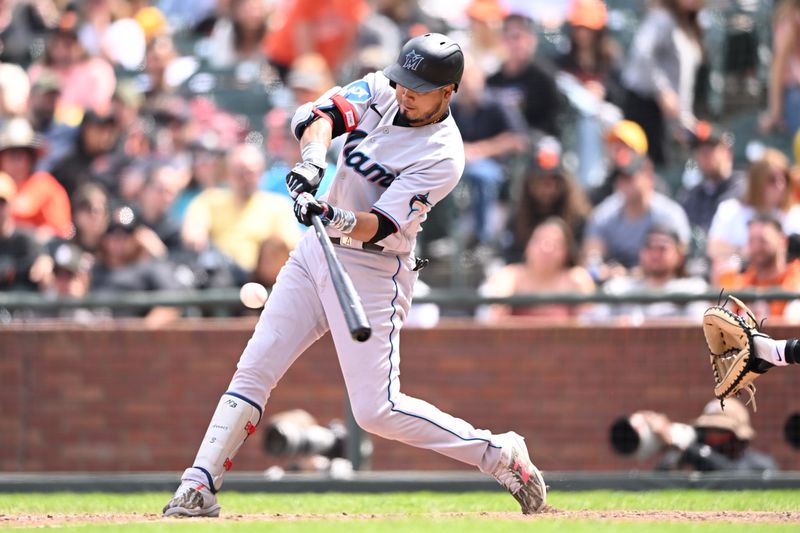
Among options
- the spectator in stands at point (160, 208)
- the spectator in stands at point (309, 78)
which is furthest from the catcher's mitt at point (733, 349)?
the spectator in stands at point (309, 78)

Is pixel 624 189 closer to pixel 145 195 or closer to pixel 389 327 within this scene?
pixel 145 195

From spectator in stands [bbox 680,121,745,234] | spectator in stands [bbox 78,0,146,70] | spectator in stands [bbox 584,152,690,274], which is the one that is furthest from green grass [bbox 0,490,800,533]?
spectator in stands [bbox 78,0,146,70]

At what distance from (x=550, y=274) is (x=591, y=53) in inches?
117

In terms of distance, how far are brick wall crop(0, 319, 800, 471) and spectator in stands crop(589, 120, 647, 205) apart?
202 cm

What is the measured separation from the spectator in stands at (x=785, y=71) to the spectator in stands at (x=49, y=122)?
19.7 feet

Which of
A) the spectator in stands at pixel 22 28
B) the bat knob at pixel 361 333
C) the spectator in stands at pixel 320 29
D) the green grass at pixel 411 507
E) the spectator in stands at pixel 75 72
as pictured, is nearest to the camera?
the bat knob at pixel 361 333

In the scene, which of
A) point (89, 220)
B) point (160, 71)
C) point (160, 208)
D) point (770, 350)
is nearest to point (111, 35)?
point (160, 71)

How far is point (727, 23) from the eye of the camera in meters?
11.6

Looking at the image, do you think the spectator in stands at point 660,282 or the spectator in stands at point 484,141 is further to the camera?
the spectator in stands at point 484,141

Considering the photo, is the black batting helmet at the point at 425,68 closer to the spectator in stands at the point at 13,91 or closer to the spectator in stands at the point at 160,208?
the spectator in stands at the point at 160,208

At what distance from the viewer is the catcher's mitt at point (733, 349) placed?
5969mm

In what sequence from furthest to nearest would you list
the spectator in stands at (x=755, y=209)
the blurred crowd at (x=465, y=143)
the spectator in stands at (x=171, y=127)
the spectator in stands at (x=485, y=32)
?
A: 1. the spectator in stands at (x=485, y=32)
2. the spectator in stands at (x=171, y=127)
3. the blurred crowd at (x=465, y=143)
4. the spectator in stands at (x=755, y=209)

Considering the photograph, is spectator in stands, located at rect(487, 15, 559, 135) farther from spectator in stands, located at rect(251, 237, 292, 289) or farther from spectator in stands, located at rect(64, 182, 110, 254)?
spectator in stands, located at rect(64, 182, 110, 254)

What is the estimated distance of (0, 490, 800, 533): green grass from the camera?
17.0 feet
